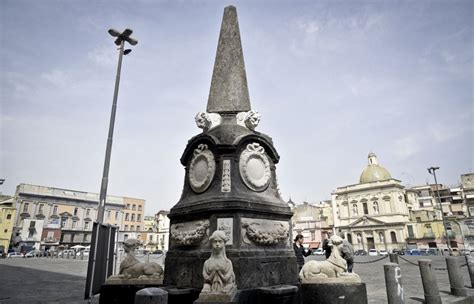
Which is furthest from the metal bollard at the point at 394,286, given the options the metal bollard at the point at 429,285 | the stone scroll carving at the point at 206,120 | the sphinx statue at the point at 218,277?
the stone scroll carving at the point at 206,120

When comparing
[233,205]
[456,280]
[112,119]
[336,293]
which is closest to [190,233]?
[233,205]

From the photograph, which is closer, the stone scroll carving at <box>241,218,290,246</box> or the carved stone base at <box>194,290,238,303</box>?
the carved stone base at <box>194,290,238,303</box>

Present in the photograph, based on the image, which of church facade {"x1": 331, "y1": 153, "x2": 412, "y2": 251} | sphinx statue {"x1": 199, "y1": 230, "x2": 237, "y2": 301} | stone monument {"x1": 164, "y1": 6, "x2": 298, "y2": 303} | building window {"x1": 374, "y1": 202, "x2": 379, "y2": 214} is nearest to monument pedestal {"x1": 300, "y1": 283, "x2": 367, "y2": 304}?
stone monument {"x1": 164, "y1": 6, "x2": 298, "y2": 303}

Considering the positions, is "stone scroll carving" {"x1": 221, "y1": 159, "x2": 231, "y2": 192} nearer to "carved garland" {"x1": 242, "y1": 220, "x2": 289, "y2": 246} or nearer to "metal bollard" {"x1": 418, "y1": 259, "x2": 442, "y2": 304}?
"carved garland" {"x1": 242, "y1": 220, "x2": 289, "y2": 246}

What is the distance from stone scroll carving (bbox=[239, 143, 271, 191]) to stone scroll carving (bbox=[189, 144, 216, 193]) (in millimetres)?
570

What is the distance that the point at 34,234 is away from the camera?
49.7m

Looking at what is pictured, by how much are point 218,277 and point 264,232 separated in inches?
53.2

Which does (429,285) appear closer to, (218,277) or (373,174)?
(218,277)

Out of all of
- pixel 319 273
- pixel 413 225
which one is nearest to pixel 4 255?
pixel 319 273

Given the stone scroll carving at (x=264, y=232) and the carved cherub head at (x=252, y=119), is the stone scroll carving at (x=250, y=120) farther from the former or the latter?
the stone scroll carving at (x=264, y=232)

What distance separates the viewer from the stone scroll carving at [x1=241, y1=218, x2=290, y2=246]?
16.9 ft

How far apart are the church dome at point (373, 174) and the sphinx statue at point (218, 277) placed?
200ft

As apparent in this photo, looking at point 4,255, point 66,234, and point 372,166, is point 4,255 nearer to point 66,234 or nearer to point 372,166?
point 66,234

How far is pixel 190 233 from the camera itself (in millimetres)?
5371
